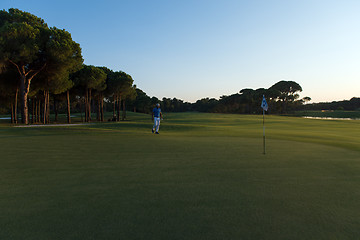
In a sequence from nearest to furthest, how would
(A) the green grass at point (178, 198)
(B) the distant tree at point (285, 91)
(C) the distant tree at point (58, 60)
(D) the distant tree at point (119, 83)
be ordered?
(A) the green grass at point (178, 198) → (C) the distant tree at point (58, 60) → (D) the distant tree at point (119, 83) → (B) the distant tree at point (285, 91)

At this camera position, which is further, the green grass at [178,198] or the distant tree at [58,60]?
the distant tree at [58,60]

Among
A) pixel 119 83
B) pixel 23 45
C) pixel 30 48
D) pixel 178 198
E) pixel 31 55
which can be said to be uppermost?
pixel 23 45

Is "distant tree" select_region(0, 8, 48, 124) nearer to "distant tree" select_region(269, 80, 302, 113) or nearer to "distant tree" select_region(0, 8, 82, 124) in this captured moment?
"distant tree" select_region(0, 8, 82, 124)

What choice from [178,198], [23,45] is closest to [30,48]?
[23,45]

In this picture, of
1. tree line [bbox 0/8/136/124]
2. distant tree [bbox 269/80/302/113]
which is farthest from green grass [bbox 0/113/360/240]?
distant tree [bbox 269/80/302/113]

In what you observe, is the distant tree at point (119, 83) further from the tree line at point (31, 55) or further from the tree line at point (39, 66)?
the tree line at point (31, 55)

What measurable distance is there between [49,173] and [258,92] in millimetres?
91678

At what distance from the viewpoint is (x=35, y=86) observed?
1133 inches

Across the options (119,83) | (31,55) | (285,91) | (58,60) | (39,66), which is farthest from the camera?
(285,91)

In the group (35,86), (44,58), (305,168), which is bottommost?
(305,168)

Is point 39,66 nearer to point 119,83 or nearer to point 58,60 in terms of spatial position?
point 58,60

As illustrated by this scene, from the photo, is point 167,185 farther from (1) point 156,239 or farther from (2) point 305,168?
(2) point 305,168

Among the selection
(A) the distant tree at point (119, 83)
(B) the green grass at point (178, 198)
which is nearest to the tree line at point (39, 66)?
(A) the distant tree at point (119, 83)

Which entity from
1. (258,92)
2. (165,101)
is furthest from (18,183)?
(165,101)
